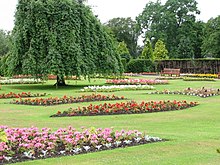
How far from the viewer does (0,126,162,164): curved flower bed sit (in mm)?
6705

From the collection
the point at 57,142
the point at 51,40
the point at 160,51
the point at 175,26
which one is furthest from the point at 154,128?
the point at 175,26

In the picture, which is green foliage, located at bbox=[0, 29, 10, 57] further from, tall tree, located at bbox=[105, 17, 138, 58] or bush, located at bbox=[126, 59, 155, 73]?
bush, located at bbox=[126, 59, 155, 73]

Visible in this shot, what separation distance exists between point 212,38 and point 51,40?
1528 inches

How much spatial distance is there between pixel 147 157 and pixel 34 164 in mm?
1802

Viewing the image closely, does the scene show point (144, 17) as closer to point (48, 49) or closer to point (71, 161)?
point (48, 49)

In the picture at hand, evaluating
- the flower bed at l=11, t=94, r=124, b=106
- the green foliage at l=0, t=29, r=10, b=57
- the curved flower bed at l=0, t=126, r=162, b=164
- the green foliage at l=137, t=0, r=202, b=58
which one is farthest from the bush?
the curved flower bed at l=0, t=126, r=162, b=164

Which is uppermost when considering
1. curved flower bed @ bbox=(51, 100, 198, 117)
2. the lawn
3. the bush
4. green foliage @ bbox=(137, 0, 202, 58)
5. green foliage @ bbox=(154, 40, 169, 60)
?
green foliage @ bbox=(137, 0, 202, 58)

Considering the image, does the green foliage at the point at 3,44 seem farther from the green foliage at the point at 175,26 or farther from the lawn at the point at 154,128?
the lawn at the point at 154,128

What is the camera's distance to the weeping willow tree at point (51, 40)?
935 inches

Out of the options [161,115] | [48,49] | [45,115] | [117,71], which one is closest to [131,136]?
[161,115]

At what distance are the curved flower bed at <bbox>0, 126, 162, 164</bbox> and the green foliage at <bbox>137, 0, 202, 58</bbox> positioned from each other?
191 ft

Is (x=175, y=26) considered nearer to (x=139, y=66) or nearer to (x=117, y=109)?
(x=139, y=66)

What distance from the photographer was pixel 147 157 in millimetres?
6582

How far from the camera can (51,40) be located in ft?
78.8
